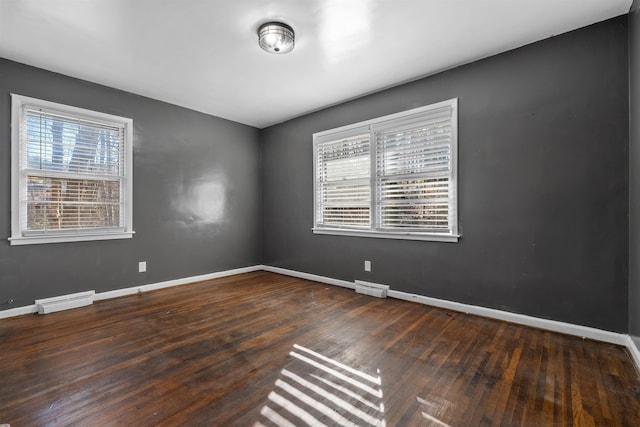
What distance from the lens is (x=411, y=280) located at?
11.1 ft

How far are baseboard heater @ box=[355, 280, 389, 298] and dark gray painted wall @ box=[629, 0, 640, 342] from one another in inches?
81.2

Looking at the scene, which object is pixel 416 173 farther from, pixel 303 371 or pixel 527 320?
pixel 303 371

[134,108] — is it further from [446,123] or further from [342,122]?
[446,123]

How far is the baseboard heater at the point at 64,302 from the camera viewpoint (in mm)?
2961

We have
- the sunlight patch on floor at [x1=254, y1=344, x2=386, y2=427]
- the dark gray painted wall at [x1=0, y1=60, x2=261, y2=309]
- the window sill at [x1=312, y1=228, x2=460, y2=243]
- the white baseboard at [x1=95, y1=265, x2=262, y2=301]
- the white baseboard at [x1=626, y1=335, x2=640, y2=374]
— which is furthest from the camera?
the white baseboard at [x1=95, y1=265, x2=262, y2=301]

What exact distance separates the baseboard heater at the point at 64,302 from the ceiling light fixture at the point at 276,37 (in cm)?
327

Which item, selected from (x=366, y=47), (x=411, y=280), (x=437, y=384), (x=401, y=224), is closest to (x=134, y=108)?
(x=366, y=47)

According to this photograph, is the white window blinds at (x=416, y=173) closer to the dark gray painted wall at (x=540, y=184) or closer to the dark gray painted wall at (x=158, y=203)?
the dark gray painted wall at (x=540, y=184)

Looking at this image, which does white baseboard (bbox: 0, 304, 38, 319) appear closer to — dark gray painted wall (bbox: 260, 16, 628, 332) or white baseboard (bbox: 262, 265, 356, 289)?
white baseboard (bbox: 262, 265, 356, 289)

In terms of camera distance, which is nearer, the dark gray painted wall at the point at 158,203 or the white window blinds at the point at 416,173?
the dark gray painted wall at the point at 158,203

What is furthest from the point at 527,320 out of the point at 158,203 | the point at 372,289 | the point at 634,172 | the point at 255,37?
the point at 158,203

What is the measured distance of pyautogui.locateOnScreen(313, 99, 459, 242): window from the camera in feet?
10.3

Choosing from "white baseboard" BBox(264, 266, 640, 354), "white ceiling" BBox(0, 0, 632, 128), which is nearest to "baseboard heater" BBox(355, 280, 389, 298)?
"white baseboard" BBox(264, 266, 640, 354)

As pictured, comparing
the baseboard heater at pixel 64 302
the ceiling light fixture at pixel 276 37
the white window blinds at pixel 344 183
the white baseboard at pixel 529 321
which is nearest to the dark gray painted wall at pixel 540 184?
the white baseboard at pixel 529 321
